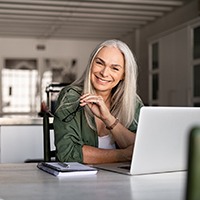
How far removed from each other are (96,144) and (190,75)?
177 inches

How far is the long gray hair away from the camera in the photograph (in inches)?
78.1

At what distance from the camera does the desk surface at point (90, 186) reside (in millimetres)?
1016

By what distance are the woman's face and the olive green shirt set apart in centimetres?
12

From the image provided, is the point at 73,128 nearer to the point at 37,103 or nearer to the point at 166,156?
the point at 166,156

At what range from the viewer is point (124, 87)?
2.05 m

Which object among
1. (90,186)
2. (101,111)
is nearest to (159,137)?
(90,186)

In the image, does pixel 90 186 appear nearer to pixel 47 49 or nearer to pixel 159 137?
pixel 159 137

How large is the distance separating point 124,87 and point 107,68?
5.9 inches

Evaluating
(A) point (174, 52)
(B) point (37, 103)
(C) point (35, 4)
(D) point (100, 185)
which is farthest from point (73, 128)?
(B) point (37, 103)

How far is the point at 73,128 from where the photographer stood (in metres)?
1.87

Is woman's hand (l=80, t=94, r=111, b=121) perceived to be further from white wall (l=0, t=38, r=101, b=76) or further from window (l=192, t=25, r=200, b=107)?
white wall (l=0, t=38, r=101, b=76)

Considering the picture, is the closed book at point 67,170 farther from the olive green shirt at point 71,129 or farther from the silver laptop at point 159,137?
the olive green shirt at point 71,129

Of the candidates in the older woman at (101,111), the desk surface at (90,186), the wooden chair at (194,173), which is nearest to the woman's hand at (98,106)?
the older woman at (101,111)

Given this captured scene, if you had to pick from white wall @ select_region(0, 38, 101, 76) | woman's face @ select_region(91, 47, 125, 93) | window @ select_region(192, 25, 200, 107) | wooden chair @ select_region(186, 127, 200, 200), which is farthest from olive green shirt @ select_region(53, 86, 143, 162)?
white wall @ select_region(0, 38, 101, 76)
